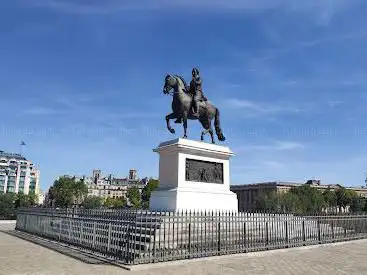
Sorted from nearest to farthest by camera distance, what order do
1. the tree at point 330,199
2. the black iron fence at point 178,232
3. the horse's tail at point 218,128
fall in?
the black iron fence at point 178,232
the horse's tail at point 218,128
the tree at point 330,199

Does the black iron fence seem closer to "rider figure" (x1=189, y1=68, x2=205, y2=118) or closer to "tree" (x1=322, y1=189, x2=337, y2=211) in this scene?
"rider figure" (x1=189, y1=68, x2=205, y2=118)

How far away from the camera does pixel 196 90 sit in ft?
68.0

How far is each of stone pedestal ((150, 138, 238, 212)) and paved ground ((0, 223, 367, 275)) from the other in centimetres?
513

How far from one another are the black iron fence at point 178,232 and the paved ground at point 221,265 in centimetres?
72

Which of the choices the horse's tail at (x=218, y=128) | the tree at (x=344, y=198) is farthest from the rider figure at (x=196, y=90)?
the tree at (x=344, y=198)

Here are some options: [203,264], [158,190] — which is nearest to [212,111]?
[158,190]

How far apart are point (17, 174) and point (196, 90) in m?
174

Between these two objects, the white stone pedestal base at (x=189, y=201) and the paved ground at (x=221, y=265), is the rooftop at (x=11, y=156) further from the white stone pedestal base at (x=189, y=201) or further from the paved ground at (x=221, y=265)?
the paved ground at (x=221, y=265)

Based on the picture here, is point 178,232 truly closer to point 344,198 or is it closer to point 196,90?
point 196,90

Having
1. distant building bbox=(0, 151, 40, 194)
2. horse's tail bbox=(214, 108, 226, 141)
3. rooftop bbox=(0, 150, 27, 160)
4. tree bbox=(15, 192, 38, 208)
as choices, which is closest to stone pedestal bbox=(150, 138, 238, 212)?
horse's tail bbox=(214, 108, 226, 141)

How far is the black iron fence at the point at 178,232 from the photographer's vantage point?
37.0 feet

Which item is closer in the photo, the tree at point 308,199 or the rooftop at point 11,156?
the tree at point 308,199

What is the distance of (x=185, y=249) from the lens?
1198cm

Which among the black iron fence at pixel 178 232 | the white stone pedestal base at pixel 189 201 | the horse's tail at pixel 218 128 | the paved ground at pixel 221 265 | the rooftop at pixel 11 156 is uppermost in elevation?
the rooftop at pixel 11 156
